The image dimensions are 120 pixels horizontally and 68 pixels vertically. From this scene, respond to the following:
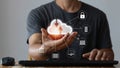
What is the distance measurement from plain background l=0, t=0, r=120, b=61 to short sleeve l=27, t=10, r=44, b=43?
1.98ft

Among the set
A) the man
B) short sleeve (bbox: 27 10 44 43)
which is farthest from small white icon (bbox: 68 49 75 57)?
short sleeve (bbox: 27 10 44 43)

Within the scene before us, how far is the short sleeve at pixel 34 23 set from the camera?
3.87 ft

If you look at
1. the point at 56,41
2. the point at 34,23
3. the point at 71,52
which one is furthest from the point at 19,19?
the point at 56,41

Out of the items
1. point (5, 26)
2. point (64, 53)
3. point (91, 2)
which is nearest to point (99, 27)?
point (64, 53)

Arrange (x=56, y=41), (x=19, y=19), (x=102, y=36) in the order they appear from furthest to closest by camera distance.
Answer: (x=19, y=19)
(x=102, y=36)
(x=56, y=41)

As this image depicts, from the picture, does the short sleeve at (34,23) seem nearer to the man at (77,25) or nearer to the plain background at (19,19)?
the man at (77,25)

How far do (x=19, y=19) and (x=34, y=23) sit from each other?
0.66 m

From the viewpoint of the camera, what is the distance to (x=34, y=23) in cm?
121

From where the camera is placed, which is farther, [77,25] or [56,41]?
[77,25]

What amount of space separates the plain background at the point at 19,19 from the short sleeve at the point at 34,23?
0.60 meters

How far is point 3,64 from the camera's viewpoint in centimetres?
91

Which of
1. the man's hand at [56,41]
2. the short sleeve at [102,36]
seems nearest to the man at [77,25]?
the short sleeve at [102,36]

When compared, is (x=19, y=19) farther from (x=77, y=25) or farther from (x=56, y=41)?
(x=56, y=41)

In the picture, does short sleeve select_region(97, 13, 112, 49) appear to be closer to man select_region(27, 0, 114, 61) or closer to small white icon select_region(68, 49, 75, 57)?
man select_region(27, 0, 114, 61)
